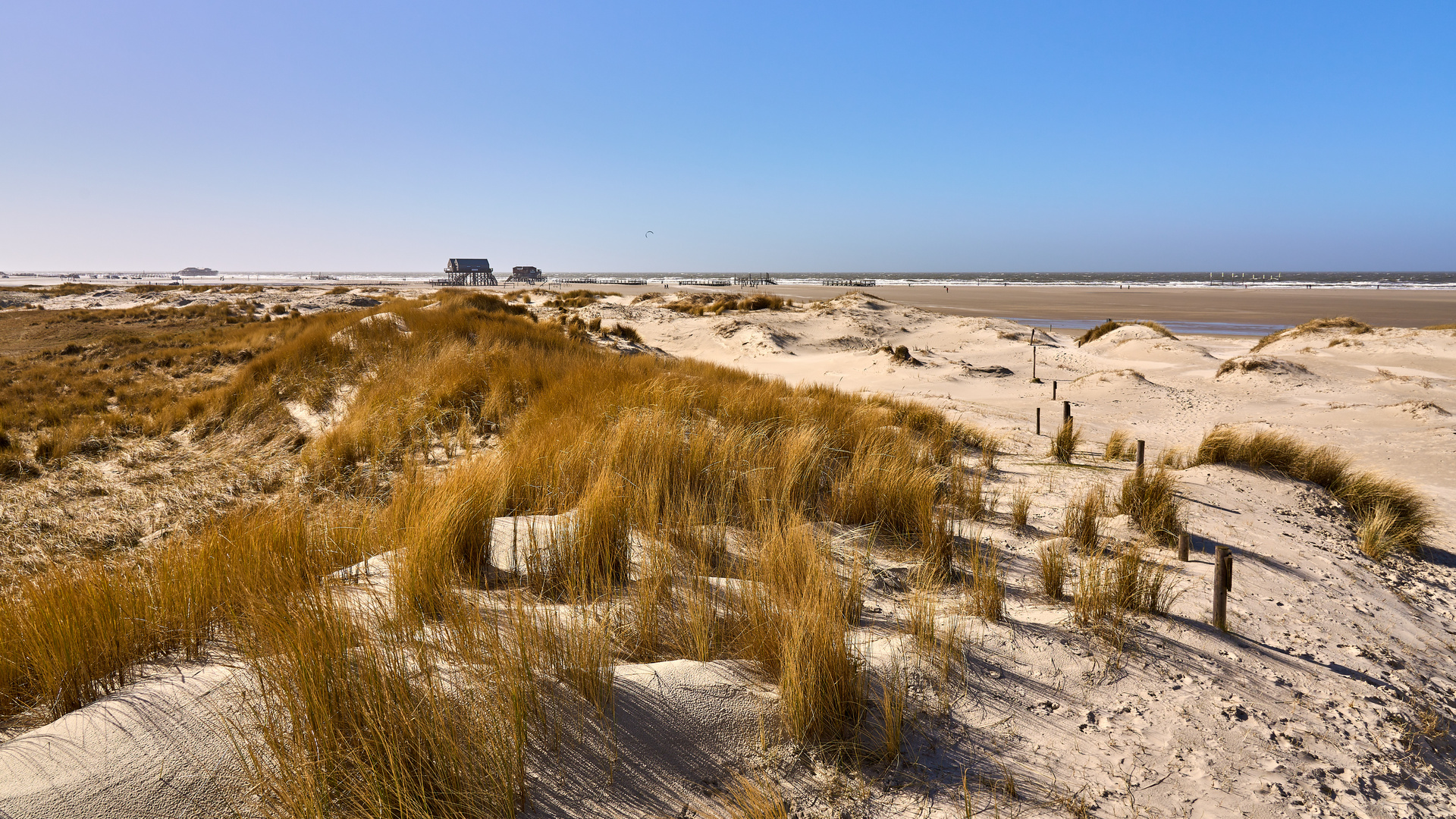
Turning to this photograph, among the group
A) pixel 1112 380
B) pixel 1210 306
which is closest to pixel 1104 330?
pixel 1112 380

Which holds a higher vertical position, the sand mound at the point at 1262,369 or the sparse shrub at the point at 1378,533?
the sand mound at the point at 1262,369

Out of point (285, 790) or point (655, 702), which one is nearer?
point (285, 790)

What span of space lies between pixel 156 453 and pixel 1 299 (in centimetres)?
4868

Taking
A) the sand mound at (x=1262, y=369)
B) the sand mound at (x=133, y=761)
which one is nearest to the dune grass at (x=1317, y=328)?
the sand mound at (x=1262, y=369)

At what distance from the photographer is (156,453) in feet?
26.2

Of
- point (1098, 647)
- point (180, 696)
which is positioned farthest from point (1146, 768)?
point (180, 696)

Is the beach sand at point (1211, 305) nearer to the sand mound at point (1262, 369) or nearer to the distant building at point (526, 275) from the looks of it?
the sand mound at point (1262, 369)

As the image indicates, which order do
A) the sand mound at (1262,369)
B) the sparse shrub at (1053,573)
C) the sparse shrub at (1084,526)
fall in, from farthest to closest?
the sand mound at (1262,369) → the sparse shrub at (1084,526) → the sparse shrub at (1053,573)

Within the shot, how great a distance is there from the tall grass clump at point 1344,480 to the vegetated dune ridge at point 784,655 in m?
0.17

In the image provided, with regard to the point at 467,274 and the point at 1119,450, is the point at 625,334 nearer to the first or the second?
the point at 1119,450

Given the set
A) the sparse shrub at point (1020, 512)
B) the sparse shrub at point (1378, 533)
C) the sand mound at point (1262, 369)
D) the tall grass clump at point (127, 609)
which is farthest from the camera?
the sand mound at point (1262, 369)

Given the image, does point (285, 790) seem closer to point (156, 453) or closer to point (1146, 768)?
point (1146, 768)

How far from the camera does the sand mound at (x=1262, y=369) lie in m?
14.6

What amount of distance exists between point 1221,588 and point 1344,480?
15.1 ft
